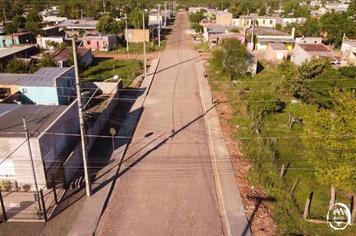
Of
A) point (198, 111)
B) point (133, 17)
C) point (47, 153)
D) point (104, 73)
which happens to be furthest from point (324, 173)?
point (133, 17)

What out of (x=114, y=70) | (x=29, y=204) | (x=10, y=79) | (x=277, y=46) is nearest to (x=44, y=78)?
(x=10, y=79)

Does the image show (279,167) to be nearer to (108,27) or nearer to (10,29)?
(108,27)

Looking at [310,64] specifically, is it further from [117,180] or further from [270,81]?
[117,180]

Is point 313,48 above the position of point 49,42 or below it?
above

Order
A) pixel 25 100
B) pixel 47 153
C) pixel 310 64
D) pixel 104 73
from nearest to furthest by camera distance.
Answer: pixel 47 153, pixel 25 100, pixel 310 64, pixel 104 73

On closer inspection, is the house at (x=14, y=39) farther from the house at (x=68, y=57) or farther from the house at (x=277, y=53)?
the house at (x=277, y=53)

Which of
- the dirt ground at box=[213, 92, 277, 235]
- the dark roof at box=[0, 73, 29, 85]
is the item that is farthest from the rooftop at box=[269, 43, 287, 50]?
the dark roof at box=[0, 73, 29, 85]
